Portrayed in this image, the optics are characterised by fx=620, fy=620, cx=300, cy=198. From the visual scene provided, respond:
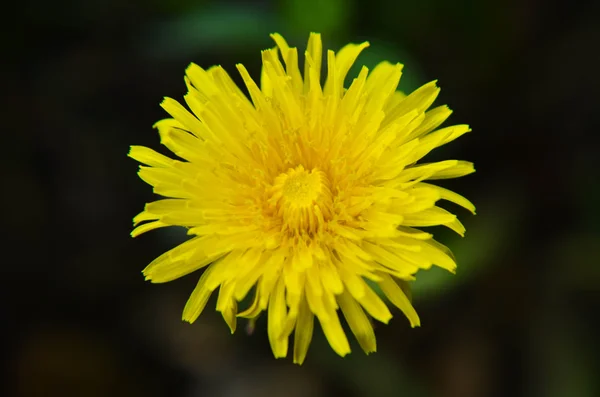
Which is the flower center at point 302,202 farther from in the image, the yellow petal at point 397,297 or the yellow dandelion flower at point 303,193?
the yellow petal at point 397,297

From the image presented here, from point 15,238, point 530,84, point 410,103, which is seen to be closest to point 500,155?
point 530,84

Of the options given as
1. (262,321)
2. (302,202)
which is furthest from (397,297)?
(262,321)

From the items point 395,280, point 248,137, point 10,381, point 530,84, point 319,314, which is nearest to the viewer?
point 319,314

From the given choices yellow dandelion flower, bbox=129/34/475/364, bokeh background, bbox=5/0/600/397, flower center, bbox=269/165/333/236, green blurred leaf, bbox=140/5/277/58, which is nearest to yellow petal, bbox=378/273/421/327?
yellow dandelion flower, bbox=129/34/475/364

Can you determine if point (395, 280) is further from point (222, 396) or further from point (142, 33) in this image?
point (142, 33)

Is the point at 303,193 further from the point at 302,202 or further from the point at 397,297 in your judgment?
the point at 397,297
